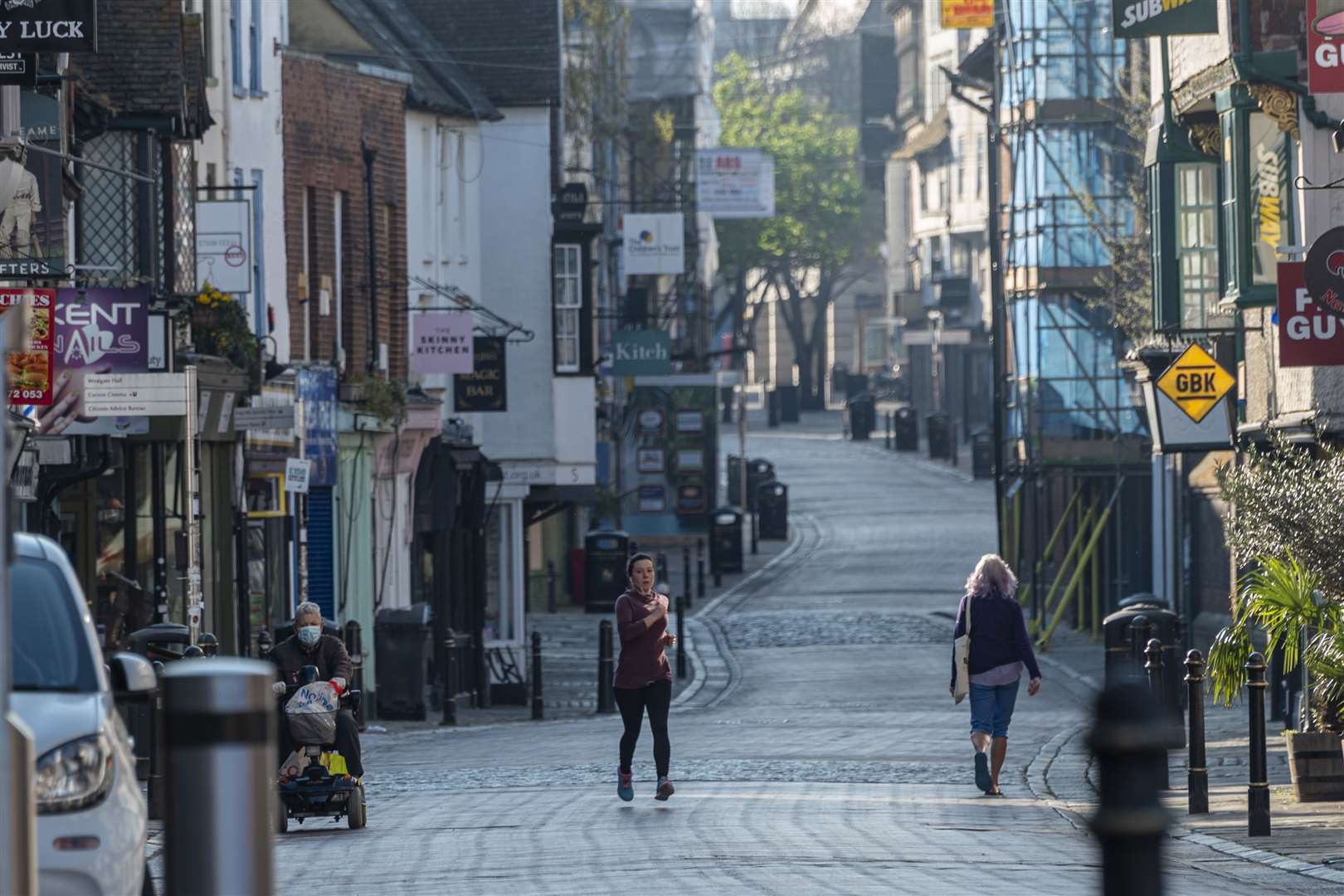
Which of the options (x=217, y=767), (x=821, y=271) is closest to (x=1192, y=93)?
(x=217, y=767)

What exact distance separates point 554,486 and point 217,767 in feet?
111

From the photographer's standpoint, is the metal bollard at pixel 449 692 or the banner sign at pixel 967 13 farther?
the banner sign at pixel 967 13

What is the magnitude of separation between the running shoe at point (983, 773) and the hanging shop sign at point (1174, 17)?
977cm

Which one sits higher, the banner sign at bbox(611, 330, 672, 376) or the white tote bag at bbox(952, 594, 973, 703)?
the banner sign at bbox(611, 330, 672, 376)

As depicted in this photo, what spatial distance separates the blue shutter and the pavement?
407 centimetres

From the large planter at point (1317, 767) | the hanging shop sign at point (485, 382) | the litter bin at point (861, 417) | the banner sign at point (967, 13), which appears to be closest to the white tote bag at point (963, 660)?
the large planter at point (1317, 767)

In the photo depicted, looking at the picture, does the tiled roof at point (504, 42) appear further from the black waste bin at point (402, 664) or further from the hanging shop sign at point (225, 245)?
the black waste bin at point (402, 664)

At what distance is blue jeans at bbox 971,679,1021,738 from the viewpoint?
16.9 metres

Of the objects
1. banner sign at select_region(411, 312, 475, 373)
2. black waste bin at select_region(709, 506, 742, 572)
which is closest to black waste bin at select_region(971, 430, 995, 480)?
black waste bin at select_region(709, 506, 742, 572)

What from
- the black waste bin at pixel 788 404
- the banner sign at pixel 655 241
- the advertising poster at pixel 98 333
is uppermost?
the banner sign at pixel 655 241

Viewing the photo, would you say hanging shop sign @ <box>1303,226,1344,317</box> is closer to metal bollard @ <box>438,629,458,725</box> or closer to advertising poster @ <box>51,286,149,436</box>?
advertising poster @ <box>51,286,149,436</box>

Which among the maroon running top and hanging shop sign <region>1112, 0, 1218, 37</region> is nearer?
the maroon running top

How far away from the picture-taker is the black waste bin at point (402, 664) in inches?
1051

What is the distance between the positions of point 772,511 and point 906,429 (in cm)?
2358
